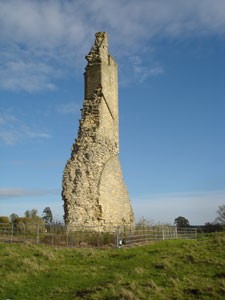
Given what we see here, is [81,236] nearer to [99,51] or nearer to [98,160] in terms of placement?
[98,160]

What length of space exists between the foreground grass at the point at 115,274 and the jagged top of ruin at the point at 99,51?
11920mm

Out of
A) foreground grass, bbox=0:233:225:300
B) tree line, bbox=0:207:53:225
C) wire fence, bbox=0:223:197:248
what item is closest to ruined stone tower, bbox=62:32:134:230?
wire fence, bbox=0:223:197:248

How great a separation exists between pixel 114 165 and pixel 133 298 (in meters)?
13.5

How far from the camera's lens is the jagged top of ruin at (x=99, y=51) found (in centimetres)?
2180

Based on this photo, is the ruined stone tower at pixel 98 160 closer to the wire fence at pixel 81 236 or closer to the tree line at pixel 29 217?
the wire fence at pixel 81 236

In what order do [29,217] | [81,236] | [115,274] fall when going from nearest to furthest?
[115,274] < [81,236] < [29,217]

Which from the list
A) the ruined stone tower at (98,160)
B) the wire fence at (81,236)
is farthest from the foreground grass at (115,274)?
the ruined stone tower at (98,160)

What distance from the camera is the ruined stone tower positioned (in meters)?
18.5

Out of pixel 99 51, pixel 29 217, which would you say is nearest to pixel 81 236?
pixel 99 51

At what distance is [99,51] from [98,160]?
256 inches

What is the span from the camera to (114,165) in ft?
69.2

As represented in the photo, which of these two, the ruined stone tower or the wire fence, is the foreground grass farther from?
the ruined stone tower

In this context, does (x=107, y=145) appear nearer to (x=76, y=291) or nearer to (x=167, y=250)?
(x=167, y=250)

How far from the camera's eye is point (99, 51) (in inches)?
861
